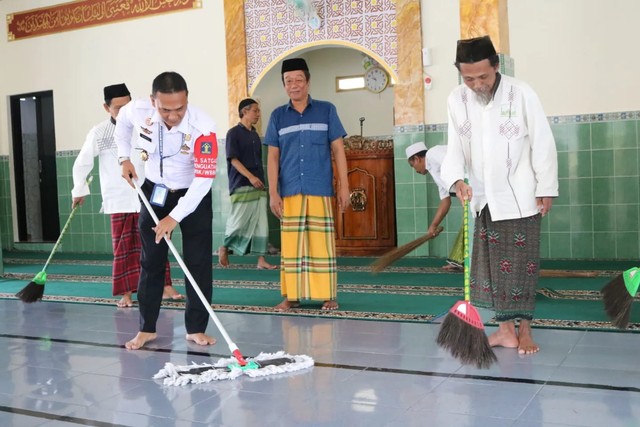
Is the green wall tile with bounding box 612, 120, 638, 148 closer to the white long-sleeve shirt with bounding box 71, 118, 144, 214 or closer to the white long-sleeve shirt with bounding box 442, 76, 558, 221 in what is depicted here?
the white long-sleeve shirt with bounding box 442, 76, 558, 221

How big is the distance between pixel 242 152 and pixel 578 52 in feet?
10.5

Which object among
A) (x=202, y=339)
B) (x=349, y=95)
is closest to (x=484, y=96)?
(x=202, y=339)

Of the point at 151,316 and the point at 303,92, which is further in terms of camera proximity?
the point at 303,92

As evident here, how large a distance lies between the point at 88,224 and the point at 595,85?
646 centimetres

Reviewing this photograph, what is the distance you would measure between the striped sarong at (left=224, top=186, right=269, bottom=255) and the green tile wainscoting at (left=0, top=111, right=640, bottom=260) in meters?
1.43

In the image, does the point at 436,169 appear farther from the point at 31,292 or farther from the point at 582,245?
the point at 31,292

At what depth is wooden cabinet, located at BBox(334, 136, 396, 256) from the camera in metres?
7.89

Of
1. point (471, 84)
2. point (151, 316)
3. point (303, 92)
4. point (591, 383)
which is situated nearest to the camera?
point (591, 383)

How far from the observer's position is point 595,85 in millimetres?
6680

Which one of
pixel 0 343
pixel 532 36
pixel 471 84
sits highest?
pixel 532 36

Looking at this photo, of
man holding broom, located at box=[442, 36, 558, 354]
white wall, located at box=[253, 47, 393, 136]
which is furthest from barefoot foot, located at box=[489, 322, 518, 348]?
white wall, located at box=[253, 47, 393, 136]

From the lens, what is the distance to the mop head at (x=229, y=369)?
3.23 meters

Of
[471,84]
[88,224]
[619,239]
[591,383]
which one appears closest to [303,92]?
[471,84]

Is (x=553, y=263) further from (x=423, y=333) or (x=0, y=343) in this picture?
(x=0, y=343)
